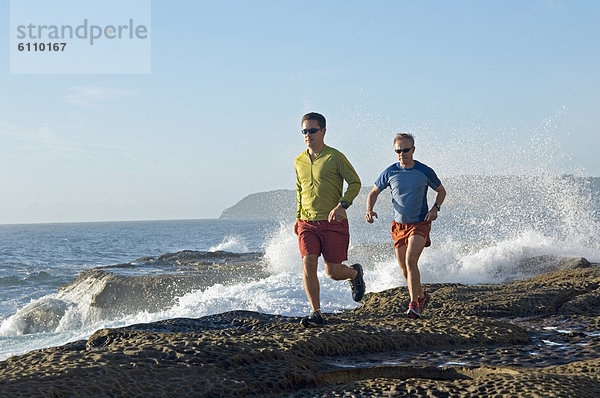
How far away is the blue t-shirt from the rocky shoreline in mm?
1229

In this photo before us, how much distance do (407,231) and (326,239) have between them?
888 mm

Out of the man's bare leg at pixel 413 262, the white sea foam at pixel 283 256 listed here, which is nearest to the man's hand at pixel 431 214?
the man's bare leg at pixel 413 262

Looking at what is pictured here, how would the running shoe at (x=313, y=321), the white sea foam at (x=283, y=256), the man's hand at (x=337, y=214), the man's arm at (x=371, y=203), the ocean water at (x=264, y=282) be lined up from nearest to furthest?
the running shoe at (x=313, y=321), the man's hand at (x=337, y=214), the man's arm at (x=371, y=203), the ocean water at (x=264, y=282), the white sea foam at (x=283, y=256)

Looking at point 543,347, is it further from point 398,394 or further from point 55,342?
point 55,342

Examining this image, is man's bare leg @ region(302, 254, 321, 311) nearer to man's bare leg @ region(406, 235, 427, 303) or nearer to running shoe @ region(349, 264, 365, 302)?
running shoe @ region(349, 264, 365, 302)

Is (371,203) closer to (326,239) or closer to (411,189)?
(411,189)

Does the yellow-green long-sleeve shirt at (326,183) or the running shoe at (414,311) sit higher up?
the yellow-green long-sleeve shirt at (326,183)

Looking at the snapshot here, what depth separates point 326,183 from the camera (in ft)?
17.7

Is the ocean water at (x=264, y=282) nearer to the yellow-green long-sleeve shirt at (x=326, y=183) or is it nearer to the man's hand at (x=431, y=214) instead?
the man's hand at (x=431, y=214)

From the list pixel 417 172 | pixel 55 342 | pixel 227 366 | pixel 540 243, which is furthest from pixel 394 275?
pixel 227 366

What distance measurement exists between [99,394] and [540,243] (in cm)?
1314

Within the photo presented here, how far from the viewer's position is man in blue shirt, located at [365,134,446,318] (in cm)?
579

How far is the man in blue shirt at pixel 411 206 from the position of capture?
5.79 meters

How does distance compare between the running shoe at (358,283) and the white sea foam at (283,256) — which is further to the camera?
the white sea foam at (283,256)
